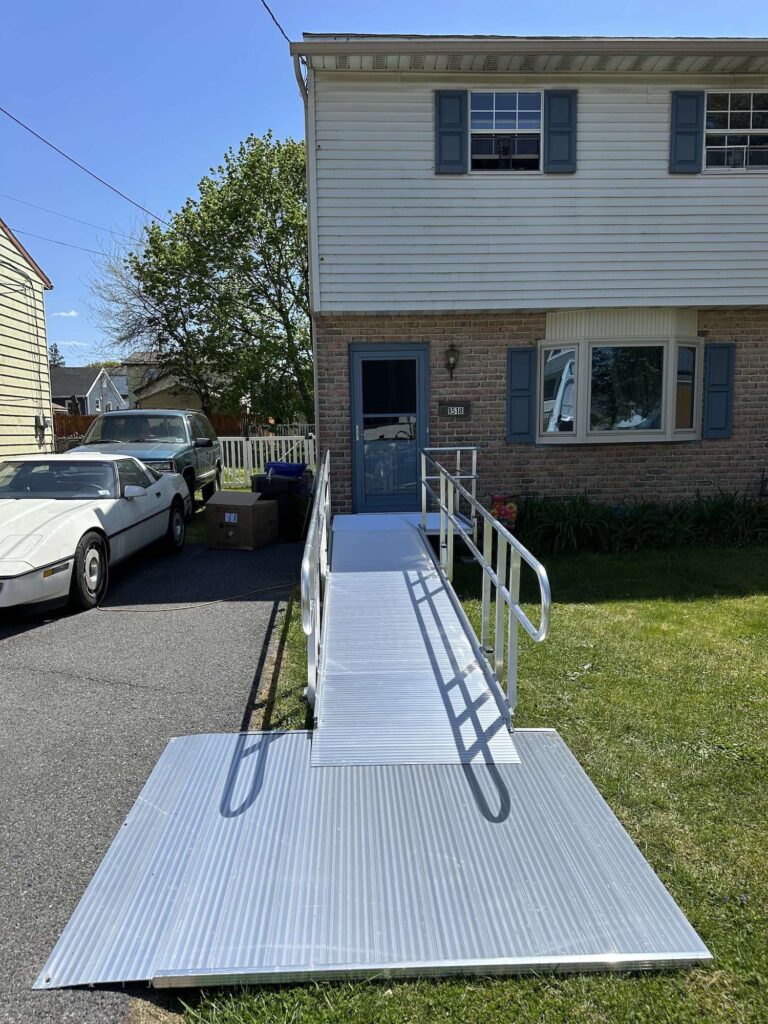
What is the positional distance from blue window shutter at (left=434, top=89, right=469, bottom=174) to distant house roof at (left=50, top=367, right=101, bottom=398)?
43.8 m

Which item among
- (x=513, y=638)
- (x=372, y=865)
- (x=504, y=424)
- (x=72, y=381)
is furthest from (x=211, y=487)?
(x=72, y=381)

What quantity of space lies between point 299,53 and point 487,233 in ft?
9.25

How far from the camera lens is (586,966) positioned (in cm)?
230

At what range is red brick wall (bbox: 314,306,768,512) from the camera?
9023mm

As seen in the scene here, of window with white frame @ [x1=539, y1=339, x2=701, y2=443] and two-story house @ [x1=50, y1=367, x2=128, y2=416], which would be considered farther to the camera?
two-story house @ [x1=50, y1=367, x2=128, y2=416]

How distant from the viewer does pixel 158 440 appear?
1120 cm

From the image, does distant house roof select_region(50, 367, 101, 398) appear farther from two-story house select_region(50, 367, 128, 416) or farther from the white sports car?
the white sports car

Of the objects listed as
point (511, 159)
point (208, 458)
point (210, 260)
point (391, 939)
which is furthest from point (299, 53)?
point (210, 260)

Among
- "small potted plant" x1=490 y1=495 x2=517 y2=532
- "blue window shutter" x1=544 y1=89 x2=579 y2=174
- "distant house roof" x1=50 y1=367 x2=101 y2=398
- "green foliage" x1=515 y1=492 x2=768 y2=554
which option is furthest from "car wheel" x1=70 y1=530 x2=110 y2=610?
"distant house roof" x1=50 y1=367 x2=101 y2=398

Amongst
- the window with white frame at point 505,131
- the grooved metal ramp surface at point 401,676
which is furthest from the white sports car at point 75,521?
the window with white frame at point 505,131

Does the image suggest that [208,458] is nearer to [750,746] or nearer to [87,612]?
[87,612]

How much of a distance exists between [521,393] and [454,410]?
2.95ft

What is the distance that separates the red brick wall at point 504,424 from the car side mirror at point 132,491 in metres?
2.26

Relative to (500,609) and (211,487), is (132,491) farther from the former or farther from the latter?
(211,487)
